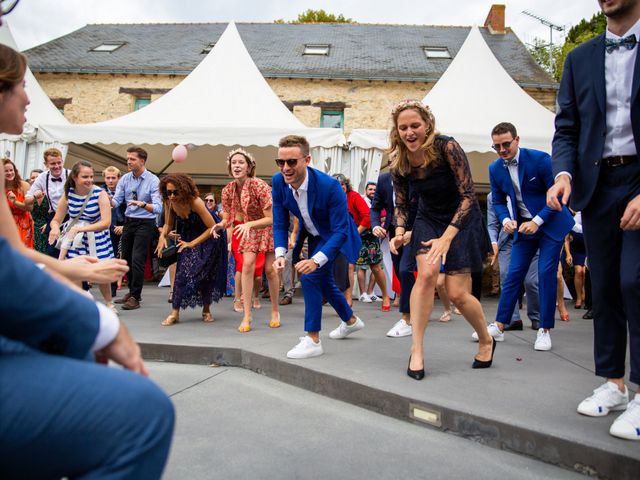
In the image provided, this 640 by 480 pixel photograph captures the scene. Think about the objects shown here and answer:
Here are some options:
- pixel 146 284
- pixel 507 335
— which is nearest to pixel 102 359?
pixel 507 335

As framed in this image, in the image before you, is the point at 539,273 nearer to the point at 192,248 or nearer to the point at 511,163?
the point at 511,163

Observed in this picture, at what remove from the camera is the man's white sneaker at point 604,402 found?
250 centimetres

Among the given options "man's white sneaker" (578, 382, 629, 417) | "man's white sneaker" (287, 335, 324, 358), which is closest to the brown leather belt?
"man's white sneaker" (578, 382, 629, 417)

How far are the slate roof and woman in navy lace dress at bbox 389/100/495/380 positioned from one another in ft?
53.3

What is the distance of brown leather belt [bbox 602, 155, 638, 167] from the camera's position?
2426mm

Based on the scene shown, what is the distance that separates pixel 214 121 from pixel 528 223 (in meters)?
6.50

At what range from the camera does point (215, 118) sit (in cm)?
933

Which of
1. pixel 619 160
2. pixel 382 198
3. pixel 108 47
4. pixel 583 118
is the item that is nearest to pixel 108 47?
pixel 108 47

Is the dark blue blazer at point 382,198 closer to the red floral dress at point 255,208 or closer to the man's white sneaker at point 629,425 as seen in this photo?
the red floral dress at point 255,208

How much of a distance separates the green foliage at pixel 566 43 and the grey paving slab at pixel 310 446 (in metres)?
38.5

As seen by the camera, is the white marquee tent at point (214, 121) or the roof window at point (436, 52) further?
the roof window at point (436, 52)

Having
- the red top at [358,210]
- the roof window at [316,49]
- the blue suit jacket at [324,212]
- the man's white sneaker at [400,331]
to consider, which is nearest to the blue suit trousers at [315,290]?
the blue suit jacket at [324,212]

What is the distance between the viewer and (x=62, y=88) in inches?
766

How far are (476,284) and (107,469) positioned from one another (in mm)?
5404
